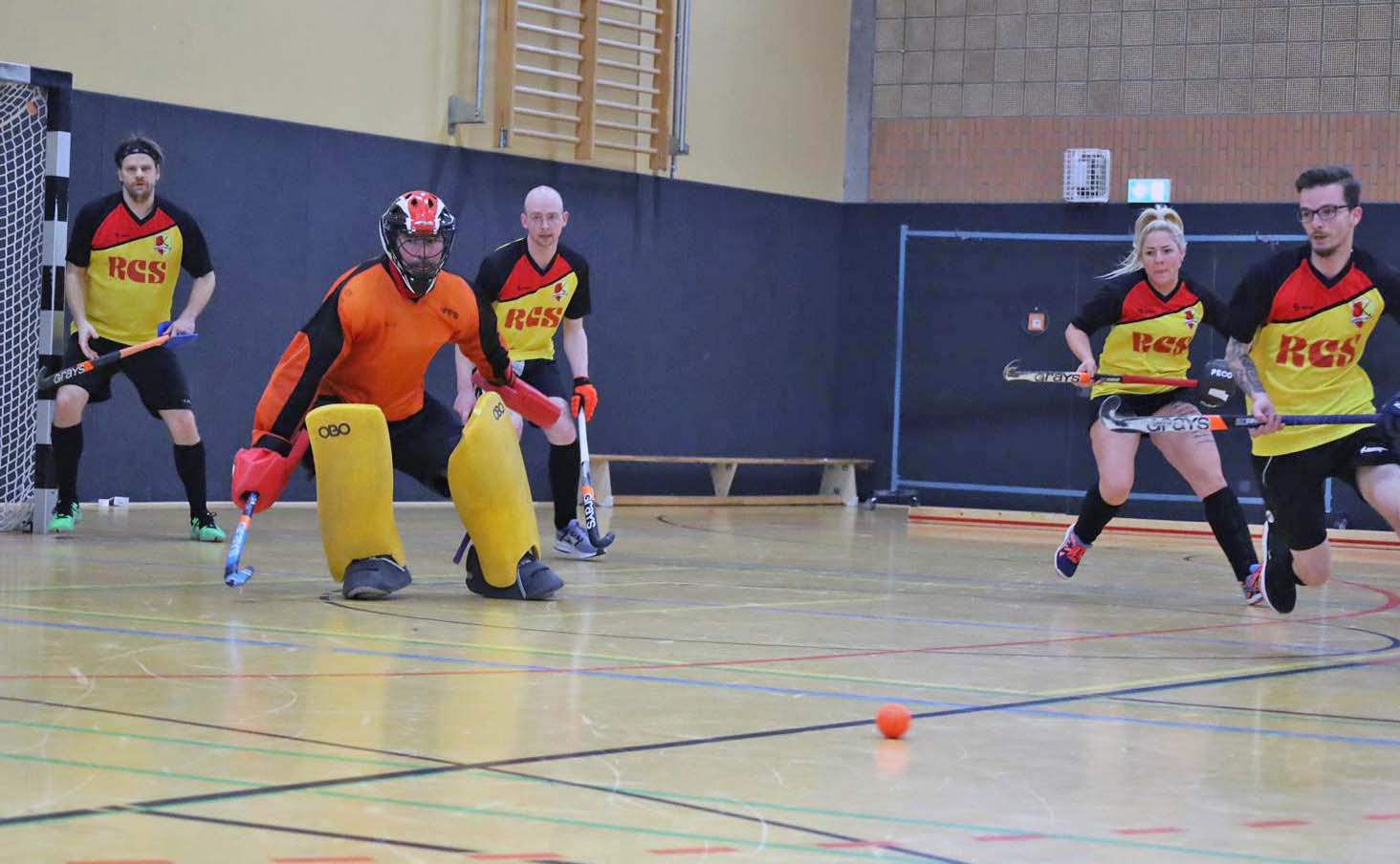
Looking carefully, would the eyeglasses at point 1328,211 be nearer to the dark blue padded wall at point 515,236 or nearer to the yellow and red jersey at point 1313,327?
the yellow and red jersey at point 1313,327

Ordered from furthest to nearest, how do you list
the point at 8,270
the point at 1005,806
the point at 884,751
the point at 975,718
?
the point at 8,270 → the point at 975,718 → the point at 884,751 → the point at 1005,806

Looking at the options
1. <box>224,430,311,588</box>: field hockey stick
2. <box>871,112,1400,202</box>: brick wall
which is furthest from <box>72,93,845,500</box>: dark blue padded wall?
<box>224,430,311,588</box>: field hockey stick

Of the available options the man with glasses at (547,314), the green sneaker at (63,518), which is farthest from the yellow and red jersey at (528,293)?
the green sneaker at (63,518)

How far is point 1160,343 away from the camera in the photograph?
26.7 ft

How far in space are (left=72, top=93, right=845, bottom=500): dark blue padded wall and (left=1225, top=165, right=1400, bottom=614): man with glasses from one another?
7848 mm

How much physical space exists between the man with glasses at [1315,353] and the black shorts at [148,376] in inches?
200

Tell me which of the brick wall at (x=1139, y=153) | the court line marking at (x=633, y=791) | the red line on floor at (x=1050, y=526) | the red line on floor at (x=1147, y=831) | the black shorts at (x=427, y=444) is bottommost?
the red line on floor at (x=1050, y=526)

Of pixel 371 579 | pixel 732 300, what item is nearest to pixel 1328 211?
pixel 371 579

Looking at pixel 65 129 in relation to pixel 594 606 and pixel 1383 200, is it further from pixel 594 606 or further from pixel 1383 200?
pixel 1383 200

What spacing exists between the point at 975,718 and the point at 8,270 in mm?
8689

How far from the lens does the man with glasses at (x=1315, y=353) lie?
20.2 ft

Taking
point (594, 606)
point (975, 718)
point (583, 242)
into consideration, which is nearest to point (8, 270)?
point (583, 242)

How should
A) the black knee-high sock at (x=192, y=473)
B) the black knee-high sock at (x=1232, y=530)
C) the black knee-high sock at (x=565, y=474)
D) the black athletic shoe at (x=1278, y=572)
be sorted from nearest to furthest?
1. the black athletic shoe at (x=1278, y=572)
2. the black knee-high sock at (x=1232, y=530)
3. the black knee-high sock at (x=565, y=474)
4. the black knee-high sock at (x=192, y=473)

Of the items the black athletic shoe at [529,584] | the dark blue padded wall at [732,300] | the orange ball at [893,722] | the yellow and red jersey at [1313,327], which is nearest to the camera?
the orange ball at [893,722]
